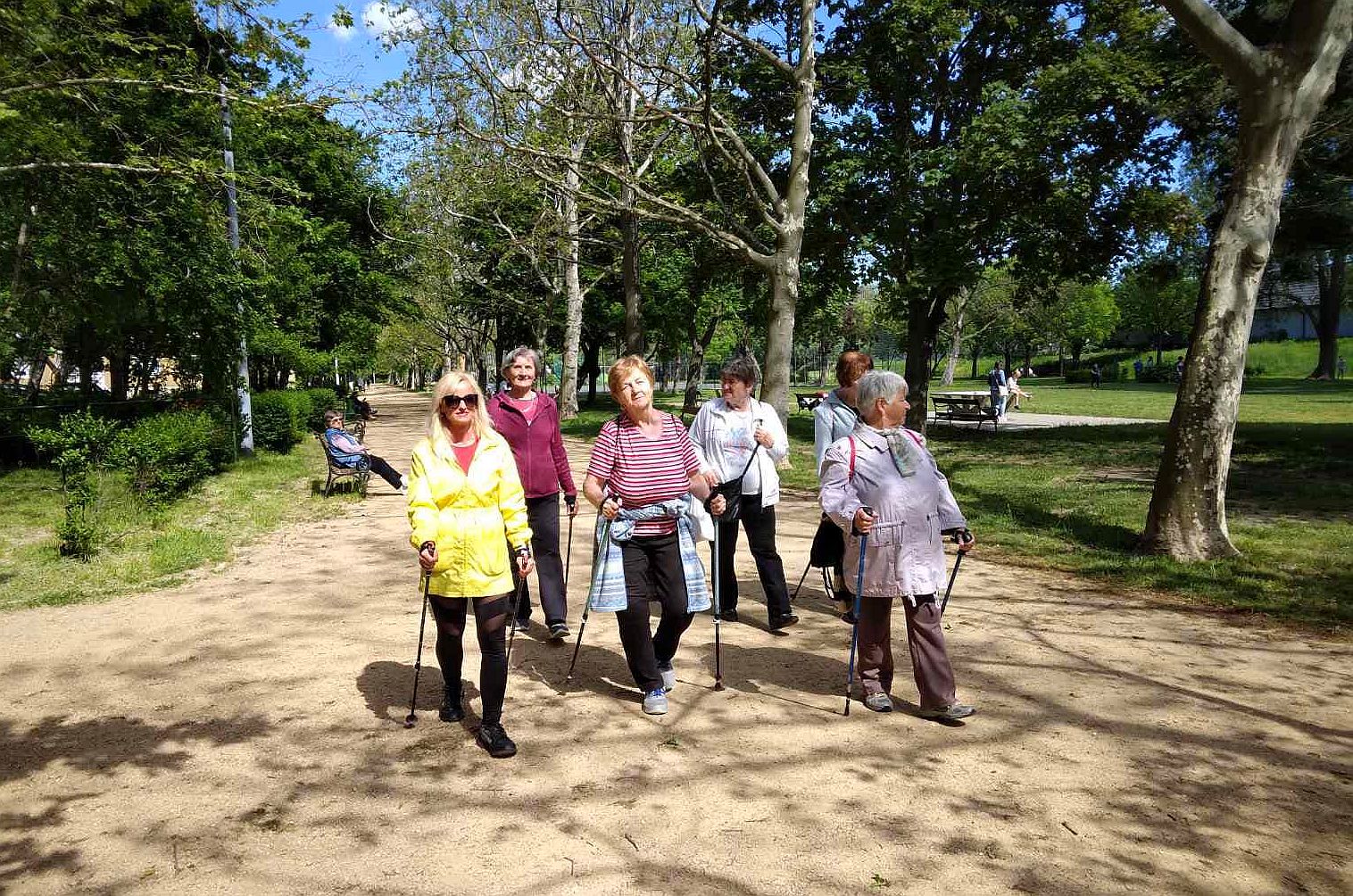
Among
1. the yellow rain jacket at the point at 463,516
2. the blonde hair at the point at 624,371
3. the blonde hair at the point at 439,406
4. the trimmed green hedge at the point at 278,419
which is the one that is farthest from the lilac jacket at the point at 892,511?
the trimmed green hedge at the point at 278,419

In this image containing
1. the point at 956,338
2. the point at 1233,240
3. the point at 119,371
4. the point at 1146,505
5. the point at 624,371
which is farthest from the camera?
the point at 956,338

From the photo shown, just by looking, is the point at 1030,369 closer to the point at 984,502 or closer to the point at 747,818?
the point at 984,502

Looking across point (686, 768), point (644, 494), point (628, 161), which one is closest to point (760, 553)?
point (644, 494)

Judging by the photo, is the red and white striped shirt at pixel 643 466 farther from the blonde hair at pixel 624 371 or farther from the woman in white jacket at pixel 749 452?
the woman in white jacket at pixel 749 452

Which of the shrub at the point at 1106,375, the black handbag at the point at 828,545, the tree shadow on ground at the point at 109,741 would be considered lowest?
the tree shadow on ground at the point at 109,741

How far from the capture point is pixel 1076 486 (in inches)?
480

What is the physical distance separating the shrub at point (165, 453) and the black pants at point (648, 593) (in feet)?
28.3

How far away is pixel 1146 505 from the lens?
1038 cm

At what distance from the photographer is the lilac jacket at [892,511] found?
436cm

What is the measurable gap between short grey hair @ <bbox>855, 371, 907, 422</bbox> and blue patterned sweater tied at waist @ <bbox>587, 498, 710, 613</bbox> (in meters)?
1.08

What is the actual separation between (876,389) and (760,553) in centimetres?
201

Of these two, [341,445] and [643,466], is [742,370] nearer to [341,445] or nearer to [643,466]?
[643,466]

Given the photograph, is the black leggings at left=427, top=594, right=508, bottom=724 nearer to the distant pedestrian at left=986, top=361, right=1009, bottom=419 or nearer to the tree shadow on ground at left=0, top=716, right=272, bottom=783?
the tree shadow on ground at left=0, top=716, right=272, bottom=783

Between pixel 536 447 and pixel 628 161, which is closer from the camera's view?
pixel 536 447
